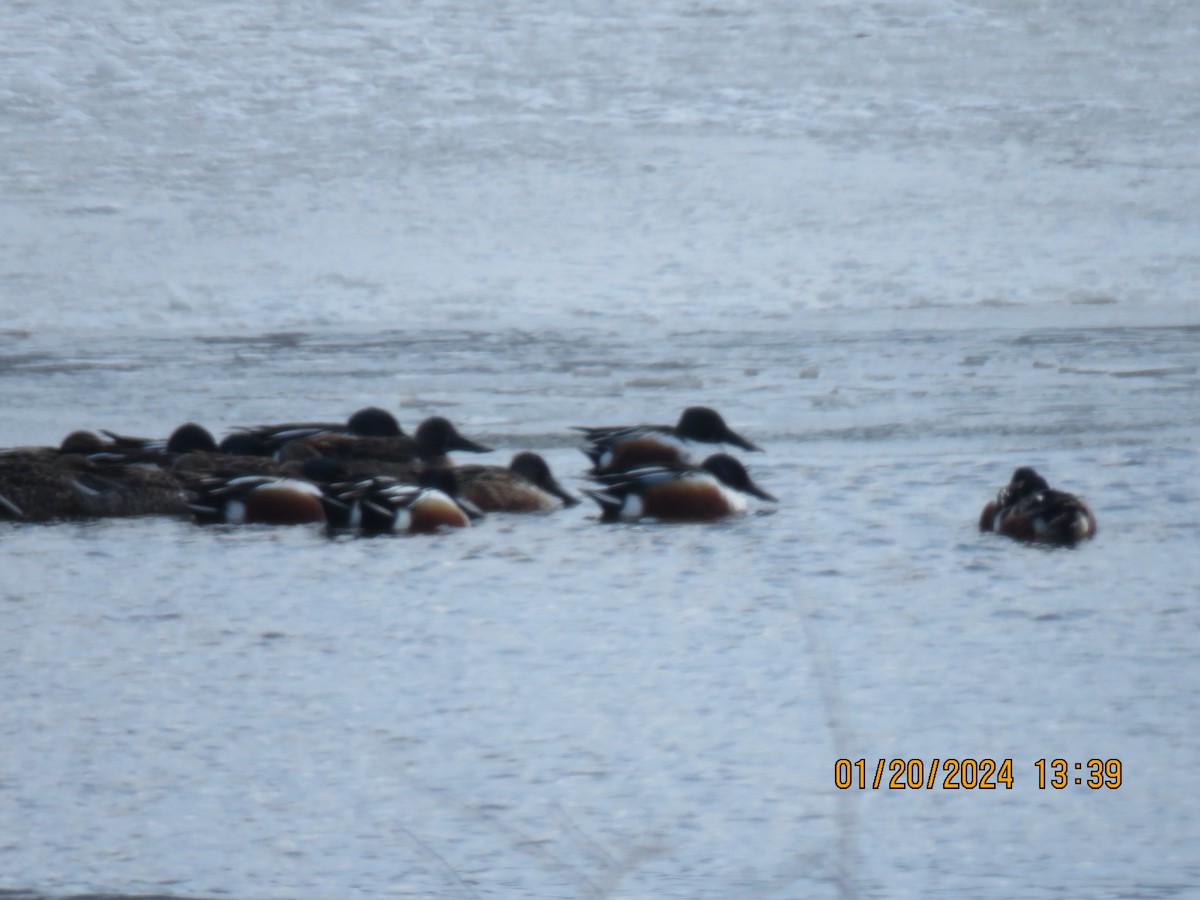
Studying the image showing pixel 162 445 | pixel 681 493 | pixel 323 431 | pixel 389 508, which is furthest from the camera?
pixel 323 431

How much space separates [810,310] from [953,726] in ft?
19.2

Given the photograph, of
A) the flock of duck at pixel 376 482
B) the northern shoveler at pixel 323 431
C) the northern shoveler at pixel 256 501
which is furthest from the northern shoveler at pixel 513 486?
the northern shoveler at pixel 323 431

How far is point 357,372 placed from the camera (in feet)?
26.4

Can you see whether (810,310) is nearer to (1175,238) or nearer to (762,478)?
(1175,238)

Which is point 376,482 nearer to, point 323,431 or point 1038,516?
point 323,431

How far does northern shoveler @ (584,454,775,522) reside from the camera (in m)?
5.29

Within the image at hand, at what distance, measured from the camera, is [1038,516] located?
4.64 meters

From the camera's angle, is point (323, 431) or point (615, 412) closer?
point (323, 431)

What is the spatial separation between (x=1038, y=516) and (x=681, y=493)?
109cm

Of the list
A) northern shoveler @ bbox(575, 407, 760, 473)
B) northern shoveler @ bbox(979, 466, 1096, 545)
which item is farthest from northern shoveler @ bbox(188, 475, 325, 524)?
northern shoveler @ bbox(979, 466, 1096, 545)
